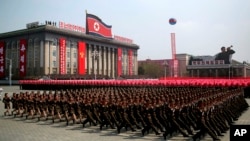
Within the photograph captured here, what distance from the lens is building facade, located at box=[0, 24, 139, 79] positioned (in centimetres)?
6184

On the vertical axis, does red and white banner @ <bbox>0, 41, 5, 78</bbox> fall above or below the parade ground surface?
above

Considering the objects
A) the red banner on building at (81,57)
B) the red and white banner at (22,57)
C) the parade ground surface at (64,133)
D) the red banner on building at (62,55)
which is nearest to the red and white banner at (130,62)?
the red banner on building at (81,57)

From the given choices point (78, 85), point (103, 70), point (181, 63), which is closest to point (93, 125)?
point (78, 85)

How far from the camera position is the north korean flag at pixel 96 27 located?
60469 mm

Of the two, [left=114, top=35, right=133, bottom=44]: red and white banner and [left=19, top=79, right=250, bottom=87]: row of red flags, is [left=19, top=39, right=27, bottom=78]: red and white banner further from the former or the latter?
[left=19, top=79, right=250, bottom=87]: row of red flags

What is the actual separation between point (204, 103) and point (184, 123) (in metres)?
0.94

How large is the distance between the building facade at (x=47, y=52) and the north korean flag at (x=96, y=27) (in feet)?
18.7

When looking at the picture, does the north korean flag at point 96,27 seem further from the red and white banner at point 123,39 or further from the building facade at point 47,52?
the red and white banner at point 123,39

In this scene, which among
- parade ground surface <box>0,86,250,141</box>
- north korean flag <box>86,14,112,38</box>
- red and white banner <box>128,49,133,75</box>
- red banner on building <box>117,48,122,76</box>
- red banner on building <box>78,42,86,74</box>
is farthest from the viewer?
red and white banner <box>128,49,133,75</box>

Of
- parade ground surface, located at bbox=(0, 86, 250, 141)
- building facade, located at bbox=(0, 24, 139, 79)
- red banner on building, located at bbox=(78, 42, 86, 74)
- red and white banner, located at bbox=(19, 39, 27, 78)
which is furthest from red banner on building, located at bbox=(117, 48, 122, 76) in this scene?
parade ground surface, located at bbox=(0, 86, 250, 141)

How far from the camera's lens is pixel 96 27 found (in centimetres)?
6331

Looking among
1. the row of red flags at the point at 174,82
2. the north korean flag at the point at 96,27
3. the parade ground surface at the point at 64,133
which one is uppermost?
the north korean flag at the point at 96,27

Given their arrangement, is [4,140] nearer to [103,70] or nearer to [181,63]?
[103,70]

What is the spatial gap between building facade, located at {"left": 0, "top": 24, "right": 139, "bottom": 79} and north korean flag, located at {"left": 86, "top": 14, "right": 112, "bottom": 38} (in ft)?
18.7
